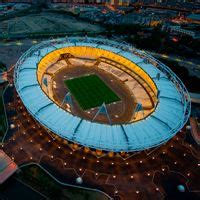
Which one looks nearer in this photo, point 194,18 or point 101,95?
point 101,95

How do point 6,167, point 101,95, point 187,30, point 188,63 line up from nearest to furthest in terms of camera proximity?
point 6,167 → point 101,95 → point 188,63 → point 187,30

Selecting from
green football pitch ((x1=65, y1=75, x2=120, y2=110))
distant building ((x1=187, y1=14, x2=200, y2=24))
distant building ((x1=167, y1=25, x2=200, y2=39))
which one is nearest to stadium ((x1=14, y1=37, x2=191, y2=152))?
green football pitch ((x1=65, y1=75, x2=120, y2=110))

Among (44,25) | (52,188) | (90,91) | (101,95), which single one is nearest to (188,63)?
(101,95)

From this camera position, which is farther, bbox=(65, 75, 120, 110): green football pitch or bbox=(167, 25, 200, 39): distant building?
bbox=(167, 25, 200, 39): distant building

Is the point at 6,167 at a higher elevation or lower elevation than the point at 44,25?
higher

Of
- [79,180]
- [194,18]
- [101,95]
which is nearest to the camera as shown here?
[79,180]

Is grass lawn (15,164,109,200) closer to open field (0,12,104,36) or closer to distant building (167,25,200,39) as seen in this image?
open field (0,12,104,36)

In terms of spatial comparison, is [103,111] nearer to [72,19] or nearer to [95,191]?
[95,191]

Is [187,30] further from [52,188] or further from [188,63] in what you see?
[52,188]
